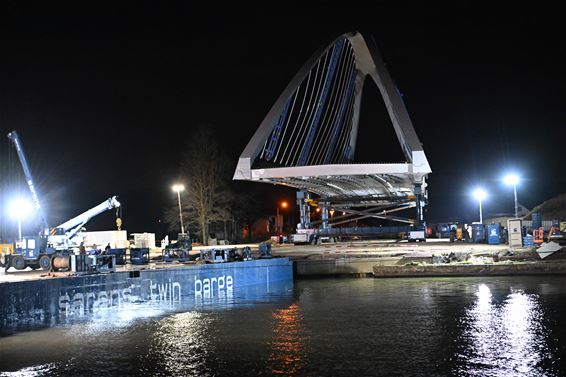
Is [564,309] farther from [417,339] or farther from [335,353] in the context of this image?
[335,353]

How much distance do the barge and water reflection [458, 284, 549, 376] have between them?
31.3 feet

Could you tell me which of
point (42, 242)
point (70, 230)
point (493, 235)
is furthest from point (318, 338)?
point (70, 230)

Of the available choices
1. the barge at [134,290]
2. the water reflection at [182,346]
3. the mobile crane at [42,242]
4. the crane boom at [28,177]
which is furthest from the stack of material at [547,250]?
the crane boom at [28,177]

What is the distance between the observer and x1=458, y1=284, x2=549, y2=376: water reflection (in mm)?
12727

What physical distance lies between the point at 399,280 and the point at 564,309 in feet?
37.8

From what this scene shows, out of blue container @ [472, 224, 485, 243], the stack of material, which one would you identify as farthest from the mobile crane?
blue container @ [472, 224, 485, 243]

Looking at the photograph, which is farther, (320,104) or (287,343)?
(320,104)

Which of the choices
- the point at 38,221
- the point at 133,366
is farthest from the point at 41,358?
the point at 38,221

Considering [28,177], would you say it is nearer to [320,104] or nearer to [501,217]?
[320,104]

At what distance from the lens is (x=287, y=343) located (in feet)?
52.5

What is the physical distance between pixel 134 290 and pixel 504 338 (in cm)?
1389

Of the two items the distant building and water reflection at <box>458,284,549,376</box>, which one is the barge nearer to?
water reflection at <box>458,284,549,376</box>

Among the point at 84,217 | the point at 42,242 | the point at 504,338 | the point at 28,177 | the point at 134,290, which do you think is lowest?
the point at 504,338

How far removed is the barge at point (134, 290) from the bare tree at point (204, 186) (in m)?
37.3
